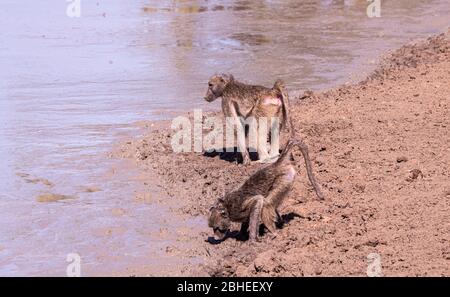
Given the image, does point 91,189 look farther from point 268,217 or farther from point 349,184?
point 349,184

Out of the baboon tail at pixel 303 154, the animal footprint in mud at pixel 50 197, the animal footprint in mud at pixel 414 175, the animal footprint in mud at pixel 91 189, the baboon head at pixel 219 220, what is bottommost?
the animal footprint in mud at pixel 50 197

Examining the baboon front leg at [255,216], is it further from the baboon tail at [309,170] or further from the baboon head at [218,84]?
the baboon head at [218,84]

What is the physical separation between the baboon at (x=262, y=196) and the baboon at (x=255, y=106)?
82.1 inches

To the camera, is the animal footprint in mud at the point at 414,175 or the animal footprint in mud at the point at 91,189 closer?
the animal footprint in mud at the point at 414,175

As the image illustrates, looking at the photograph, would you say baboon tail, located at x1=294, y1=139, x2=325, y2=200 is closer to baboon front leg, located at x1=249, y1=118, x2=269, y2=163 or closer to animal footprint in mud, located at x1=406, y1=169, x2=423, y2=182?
animal footprint in mud, located at x1=406, y1=169, x2=423, y2=182

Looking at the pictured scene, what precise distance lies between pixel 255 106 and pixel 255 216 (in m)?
2.57

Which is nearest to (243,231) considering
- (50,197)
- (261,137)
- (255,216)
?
(255,216)

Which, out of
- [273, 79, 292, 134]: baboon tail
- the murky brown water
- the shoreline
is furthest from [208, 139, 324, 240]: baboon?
[273, 79, 292, 134]: baboon tail

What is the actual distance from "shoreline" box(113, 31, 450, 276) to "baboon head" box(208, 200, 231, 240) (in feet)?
0.42

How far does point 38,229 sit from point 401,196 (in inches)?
135

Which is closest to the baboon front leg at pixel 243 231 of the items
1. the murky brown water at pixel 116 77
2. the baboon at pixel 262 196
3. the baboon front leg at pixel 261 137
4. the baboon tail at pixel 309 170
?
the baboon at pixel 262 196

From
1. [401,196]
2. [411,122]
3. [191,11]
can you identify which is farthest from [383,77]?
[191,11]

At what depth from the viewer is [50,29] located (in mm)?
21453

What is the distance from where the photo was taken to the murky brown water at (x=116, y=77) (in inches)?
334
